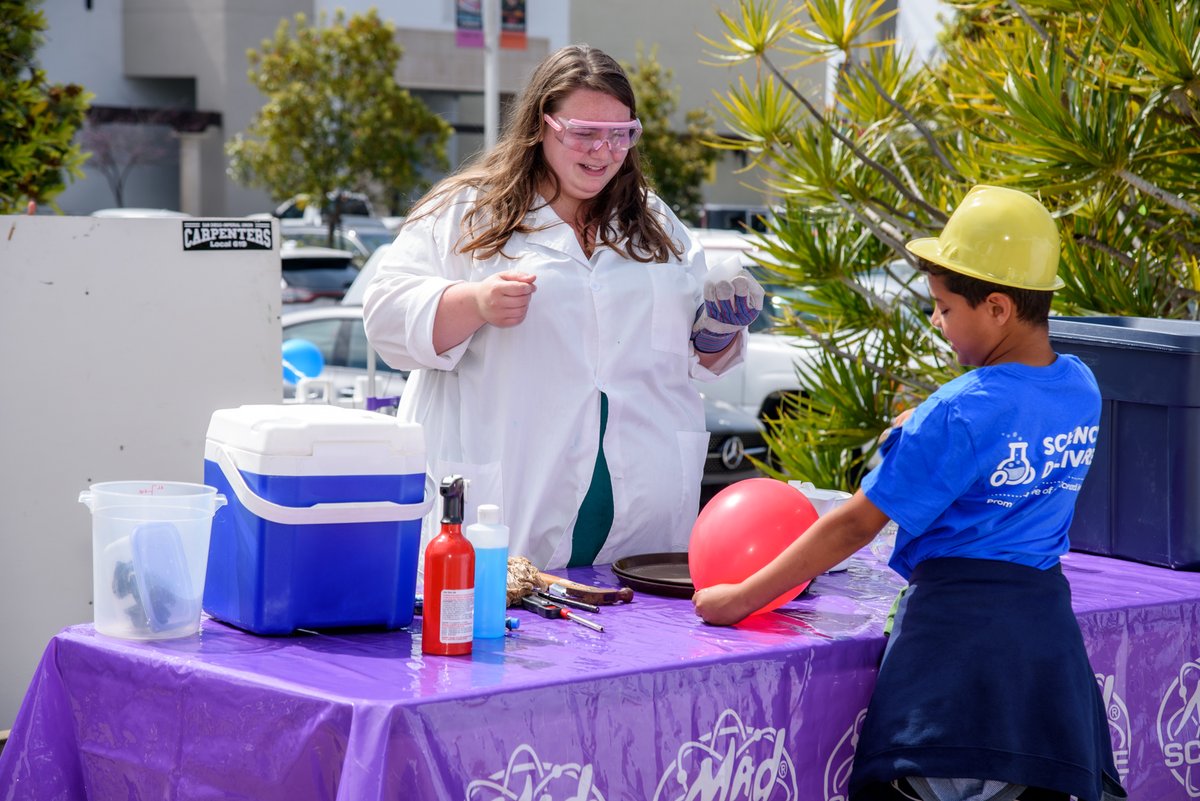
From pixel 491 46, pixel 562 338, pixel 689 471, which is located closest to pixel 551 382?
pixel 562 338

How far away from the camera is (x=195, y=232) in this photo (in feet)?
14.4

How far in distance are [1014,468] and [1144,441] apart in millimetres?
1116

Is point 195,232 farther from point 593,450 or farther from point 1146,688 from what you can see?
point 1146,688

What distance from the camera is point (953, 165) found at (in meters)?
5.49

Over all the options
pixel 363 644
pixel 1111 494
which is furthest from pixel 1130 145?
pixel 363 644

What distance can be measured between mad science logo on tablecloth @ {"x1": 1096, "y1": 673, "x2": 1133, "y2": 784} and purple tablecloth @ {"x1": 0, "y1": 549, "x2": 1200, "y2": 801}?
0.33 ft

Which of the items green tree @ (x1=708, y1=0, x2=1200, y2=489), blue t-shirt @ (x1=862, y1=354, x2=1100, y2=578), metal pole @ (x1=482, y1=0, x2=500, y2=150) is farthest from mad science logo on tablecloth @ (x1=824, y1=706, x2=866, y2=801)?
metal pole @ (x1=482, y1=0, x2=500, y2=150)

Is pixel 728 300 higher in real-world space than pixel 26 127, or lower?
lower

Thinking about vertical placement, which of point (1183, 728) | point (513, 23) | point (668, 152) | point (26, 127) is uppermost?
point (513, 23)

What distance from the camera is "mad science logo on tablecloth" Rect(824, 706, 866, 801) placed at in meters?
2.47

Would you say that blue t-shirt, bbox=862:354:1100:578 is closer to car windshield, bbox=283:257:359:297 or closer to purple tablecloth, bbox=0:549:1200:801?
purple tablecloth, bbox=0:549:1200:801

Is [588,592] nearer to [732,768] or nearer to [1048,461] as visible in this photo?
[732,768]

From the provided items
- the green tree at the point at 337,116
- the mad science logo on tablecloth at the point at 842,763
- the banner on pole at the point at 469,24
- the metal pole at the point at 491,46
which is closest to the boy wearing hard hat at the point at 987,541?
the mad science logo on tablecloth at the point at 842,763

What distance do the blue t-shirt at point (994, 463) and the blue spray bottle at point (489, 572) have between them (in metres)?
0.60
